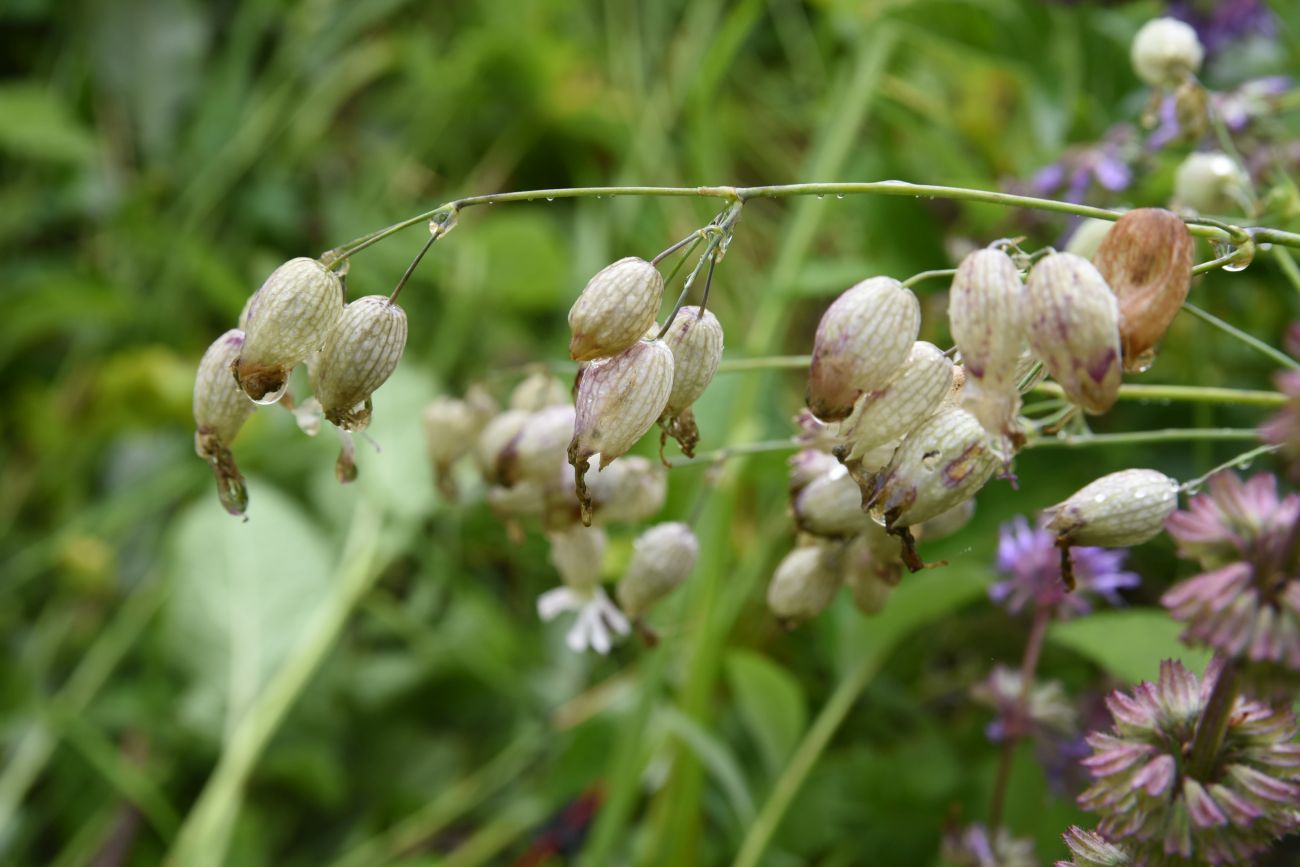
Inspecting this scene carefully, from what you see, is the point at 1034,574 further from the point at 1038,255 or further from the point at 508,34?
the point at 508,34

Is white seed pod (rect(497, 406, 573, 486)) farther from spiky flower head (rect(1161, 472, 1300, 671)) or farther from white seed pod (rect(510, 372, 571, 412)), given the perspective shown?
spiky flower head (rect(1161, 472, 1300, 671))

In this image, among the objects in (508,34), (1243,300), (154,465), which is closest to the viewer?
(1243,300)

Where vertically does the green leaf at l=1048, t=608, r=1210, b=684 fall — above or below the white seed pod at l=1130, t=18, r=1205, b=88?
below

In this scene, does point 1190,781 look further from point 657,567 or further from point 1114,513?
point 657,567

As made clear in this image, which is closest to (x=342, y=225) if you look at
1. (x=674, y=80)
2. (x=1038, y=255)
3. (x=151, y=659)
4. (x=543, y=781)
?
(x=674, y=80)

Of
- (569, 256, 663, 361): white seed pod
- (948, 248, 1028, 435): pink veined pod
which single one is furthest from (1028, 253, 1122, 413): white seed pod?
(569, 256, 663, 361): white seed pod
